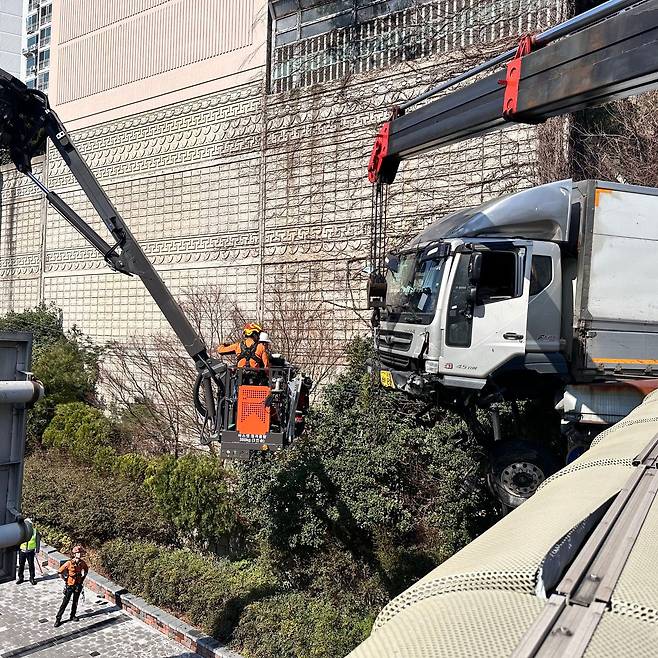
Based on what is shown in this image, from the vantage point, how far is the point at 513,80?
740 cm

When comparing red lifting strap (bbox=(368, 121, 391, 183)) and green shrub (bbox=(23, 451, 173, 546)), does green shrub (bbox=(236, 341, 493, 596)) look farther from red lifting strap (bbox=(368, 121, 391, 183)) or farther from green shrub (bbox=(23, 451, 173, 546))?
red lifting strap (bbox=(368, 121, 391, 183))

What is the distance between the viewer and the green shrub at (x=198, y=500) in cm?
1473

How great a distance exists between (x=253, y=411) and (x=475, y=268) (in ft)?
13.4

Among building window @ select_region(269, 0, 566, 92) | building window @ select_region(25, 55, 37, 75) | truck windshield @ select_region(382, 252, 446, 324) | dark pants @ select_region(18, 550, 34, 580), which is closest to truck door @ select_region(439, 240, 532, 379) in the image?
truck windshield @ select_region(382, 252, 446, 324)

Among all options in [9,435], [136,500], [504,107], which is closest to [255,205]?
[136,500]

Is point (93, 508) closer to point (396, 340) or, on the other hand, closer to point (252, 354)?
point (252, 354)

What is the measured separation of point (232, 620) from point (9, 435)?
7605mm

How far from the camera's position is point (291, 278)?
18.4 metres

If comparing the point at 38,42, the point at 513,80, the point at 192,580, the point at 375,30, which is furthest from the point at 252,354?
the point at 38,42

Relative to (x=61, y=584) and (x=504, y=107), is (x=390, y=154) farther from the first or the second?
(x=61, y=584)

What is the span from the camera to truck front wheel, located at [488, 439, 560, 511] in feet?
31.1

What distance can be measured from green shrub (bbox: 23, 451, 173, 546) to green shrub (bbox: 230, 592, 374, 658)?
14.9 feet

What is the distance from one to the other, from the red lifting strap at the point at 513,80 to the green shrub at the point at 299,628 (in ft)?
25.1

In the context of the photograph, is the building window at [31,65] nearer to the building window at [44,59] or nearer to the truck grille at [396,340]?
the building window at [44,59]
